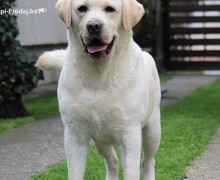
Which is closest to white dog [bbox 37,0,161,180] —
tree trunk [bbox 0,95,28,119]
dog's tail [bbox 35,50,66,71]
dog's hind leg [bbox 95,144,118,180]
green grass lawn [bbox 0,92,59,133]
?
dog's hind leg [bbox 95,144,118,180]

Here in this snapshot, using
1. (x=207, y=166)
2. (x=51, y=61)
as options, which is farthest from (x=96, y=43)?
(x=207, y=166)

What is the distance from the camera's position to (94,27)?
4.02m

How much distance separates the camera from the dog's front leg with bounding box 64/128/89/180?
4367 mm

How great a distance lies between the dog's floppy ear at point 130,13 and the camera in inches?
165

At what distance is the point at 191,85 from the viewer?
14133mm

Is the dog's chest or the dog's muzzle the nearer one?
the dog's muzzle

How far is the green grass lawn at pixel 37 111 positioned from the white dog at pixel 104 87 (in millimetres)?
3999

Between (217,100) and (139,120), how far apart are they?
22.6 feet

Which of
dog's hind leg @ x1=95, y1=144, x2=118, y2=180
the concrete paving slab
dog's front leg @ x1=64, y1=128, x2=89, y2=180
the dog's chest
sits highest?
the dog's chest

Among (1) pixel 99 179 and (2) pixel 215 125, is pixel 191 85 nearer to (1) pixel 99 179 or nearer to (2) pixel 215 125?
(2) pixel 215 125

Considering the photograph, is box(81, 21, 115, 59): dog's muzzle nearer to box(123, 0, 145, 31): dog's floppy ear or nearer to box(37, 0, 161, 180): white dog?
box(37, 0, 161, 180): white dog

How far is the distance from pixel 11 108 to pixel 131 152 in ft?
16.6

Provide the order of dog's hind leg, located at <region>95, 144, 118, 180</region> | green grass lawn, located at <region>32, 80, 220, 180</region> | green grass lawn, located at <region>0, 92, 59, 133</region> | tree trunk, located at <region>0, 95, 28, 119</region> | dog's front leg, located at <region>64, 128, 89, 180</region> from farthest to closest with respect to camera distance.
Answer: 1. tree trunk, located at <region>0, 95, 28, 119</region>
2. green grass lawn, located at <region>0, 92, 59, 133</region>
3. green grass lawn, located at <region>32, 80, 220, 180</region>
4. dog's hind leg, located at <region>95, 144, 118, 180</region>
5. dog's front leg, located at <region>64, 128, 89, 180</region>

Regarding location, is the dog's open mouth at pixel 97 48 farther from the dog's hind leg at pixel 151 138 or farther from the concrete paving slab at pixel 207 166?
the concrete paving slab at pixel 207 166
